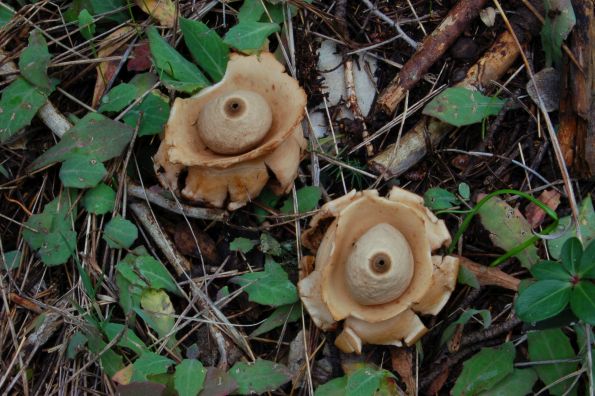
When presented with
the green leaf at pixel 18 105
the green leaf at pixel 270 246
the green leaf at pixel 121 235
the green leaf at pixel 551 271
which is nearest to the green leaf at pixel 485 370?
the green leaf at pixel 551 271

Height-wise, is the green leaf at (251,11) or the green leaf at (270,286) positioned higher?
the green leaf at (251,11)

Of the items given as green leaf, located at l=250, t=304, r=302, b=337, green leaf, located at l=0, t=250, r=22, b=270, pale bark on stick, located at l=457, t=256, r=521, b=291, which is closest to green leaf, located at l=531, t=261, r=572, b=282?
pale bark on stick, located at l=457, t=256, r=521, b=291

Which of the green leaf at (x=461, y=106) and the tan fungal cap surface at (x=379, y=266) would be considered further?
the green leaf at (x=461, y=106)

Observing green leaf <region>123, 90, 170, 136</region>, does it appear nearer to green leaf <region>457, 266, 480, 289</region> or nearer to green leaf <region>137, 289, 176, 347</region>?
green leaf <region>137, 289, 176, 347</region>

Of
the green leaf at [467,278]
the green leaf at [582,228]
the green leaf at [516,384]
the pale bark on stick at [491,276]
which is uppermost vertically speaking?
the green leaf at [582,228]

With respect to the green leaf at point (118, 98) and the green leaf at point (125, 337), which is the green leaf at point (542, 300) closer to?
the green leaf at point (125, 337)

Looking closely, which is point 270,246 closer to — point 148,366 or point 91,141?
point 148,366
